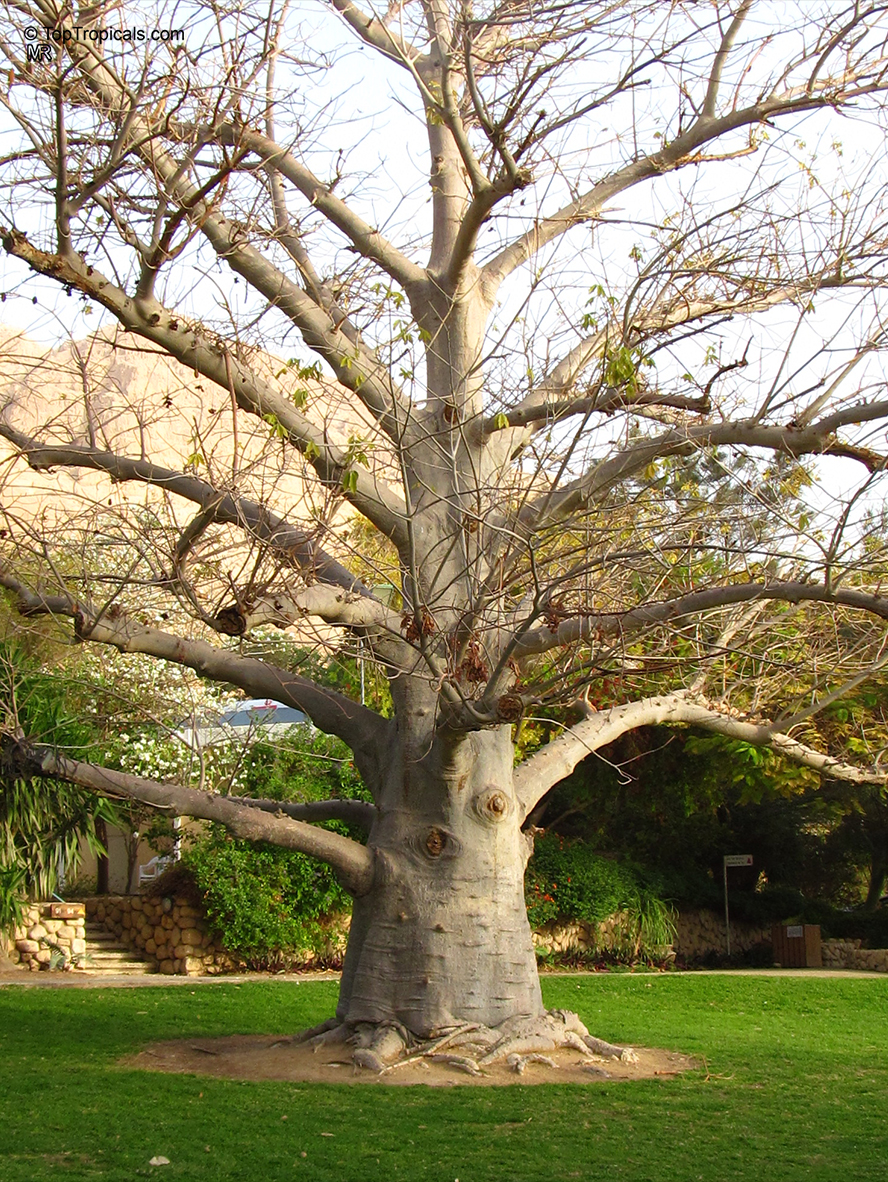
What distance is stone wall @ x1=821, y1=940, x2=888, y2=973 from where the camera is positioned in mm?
18391

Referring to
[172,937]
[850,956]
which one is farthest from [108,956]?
[850,956]

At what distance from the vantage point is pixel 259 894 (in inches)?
595

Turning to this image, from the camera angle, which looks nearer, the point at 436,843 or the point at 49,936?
the point at 436,843

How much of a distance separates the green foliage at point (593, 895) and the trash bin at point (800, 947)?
1803mm

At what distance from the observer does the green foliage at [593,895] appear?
17.6 m

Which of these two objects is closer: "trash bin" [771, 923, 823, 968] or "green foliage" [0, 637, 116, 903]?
"green foliage" [0, 637, 116, 903]

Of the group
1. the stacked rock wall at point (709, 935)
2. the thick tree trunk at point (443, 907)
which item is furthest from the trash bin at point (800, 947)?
the thick tree trunk at point (443, 907)

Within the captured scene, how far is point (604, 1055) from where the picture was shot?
339 inches

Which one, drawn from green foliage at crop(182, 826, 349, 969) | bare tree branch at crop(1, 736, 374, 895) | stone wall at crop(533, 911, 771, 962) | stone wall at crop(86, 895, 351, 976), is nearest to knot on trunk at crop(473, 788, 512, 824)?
bare tree branch at crop(1, 736, 374, 895)

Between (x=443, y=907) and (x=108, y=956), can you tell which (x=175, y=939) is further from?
(x=443, y=907)

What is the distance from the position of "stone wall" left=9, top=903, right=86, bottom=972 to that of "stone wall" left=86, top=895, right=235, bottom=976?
2.96ft

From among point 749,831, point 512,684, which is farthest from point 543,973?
point 512,684

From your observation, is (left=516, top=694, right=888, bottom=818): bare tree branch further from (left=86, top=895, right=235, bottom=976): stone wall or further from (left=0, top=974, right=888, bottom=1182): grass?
(left=86, top=895, right=235, bottom=976): stone wall

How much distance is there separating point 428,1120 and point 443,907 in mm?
1872
